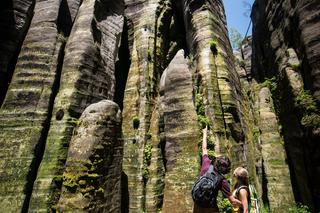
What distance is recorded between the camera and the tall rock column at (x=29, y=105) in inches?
357

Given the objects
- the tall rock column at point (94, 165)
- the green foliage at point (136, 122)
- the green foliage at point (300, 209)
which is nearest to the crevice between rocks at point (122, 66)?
the green foliage at point (136, 122)

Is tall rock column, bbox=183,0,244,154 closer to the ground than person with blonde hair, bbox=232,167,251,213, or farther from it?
farther from it

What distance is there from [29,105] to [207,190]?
815 centimetres

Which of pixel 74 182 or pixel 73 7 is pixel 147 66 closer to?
pixel 73 7

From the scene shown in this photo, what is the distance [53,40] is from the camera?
1177 cm

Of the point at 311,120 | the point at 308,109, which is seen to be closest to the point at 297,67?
the point at 308,109

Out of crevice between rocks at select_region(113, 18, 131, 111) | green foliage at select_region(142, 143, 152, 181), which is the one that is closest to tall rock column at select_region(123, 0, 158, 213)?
green foliage at select_region(142, 143, 152, 181)

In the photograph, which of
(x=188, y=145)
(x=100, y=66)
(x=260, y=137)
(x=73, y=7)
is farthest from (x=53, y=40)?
(x=260, y=137)

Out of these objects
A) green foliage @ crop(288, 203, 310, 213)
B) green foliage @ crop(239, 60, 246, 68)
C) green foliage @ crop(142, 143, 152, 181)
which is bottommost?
green foliage @ crop(288, 203, 310, 213)

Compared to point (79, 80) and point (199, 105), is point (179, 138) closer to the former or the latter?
point (199, 105)

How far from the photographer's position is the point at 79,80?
11016 mm

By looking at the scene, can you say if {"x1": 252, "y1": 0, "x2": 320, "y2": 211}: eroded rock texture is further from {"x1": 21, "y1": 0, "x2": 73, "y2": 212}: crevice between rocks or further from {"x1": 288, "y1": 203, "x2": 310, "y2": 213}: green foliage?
{"x1": 21, "y1": 0, "x2": 73, "y2": 212}: crevice between rocks

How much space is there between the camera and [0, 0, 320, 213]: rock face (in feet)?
29.8

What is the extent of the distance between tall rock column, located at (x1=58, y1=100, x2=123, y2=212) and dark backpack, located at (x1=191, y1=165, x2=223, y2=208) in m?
4.08
